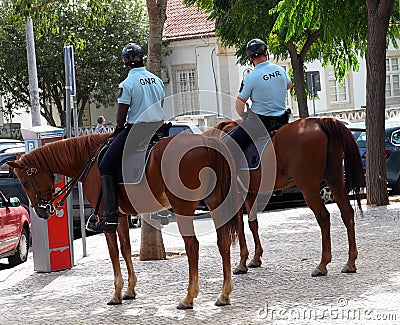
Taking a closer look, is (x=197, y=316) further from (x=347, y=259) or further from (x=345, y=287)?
(x=347, y=259)

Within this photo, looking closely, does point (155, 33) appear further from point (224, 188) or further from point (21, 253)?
point (224, 188)

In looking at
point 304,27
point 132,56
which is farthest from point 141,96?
point 304,27

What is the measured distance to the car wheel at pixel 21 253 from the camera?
53.8 ft

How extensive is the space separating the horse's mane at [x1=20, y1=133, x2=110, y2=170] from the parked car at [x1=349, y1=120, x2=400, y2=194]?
1209 centimetres

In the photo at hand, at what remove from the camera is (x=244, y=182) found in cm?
1186

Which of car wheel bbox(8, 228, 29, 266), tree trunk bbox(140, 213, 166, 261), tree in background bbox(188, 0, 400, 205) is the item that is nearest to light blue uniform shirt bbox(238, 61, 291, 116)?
tree trunk bbox(140, 213, 166, 261)

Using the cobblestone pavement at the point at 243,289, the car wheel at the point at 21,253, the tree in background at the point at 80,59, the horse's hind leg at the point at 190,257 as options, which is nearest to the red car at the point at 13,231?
the car wheel at the point at 21,253

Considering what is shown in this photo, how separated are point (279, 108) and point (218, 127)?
2.63ft

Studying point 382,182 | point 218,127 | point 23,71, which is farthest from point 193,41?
point 218,127

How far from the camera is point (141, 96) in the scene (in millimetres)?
10648

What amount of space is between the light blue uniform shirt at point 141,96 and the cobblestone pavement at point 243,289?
2.00 m

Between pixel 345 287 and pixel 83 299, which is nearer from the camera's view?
pixel 345 287

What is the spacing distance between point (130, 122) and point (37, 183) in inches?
52.8

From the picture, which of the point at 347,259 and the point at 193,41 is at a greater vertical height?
the point at 193,41
